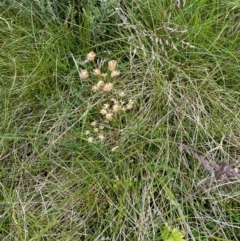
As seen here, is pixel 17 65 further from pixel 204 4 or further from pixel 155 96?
pixel 204 4

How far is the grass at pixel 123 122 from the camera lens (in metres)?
1.37

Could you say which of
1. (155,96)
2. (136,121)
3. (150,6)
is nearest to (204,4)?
(150,6)

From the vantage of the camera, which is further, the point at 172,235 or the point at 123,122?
the point at 123,122

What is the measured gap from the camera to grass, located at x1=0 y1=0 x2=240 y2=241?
1.37m

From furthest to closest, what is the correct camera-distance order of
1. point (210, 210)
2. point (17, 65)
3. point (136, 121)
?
point (17, 65) < point (136, 121) < point (210, 210)

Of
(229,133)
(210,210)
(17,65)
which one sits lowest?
(210,210)

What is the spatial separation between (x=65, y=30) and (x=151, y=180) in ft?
2.05

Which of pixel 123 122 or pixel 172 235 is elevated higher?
pixel 123 122

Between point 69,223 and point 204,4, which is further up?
point 204,4

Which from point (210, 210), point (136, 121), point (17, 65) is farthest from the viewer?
point (17, 65)

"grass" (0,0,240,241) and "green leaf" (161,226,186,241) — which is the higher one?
"grass" (0,0,240,241)

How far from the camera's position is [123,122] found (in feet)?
4.95

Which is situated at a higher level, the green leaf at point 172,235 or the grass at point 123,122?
the grass at point 123,122

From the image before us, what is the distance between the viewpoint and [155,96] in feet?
4.95
